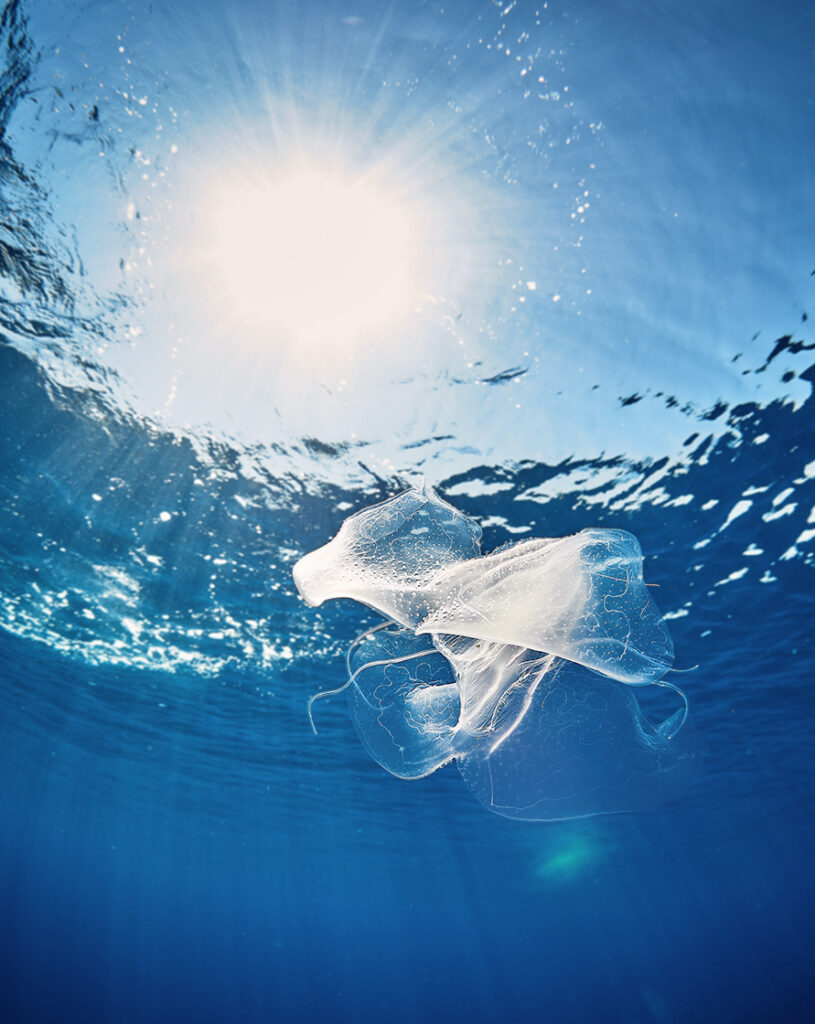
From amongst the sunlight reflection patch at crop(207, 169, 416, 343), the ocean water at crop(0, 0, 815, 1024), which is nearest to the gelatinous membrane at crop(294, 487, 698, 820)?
the sunlight reflection patch at crop(207, 169, 416, 343)

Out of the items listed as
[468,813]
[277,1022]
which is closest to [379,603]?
[468,813]

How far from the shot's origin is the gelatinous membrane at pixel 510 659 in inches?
135

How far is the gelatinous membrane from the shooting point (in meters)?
3.43

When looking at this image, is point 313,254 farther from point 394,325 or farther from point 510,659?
point 510,659

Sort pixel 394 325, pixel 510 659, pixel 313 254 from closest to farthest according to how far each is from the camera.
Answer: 1. pixel 510 659
2. pixel 313 254
3. pixel 394 325

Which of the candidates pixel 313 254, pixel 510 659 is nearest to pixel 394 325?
pixel 313 254

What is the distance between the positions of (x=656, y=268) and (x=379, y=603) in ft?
13.1

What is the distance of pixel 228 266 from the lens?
17.8 feet

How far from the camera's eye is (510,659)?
4.02 meters

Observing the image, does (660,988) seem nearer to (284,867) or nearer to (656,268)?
(284,867)

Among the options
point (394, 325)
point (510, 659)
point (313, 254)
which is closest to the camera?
point (510, 659)

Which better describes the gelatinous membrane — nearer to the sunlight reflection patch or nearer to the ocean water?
the sunlight reflection patch

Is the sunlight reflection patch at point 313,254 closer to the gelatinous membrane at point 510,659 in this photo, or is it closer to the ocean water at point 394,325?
the ocean water at point 394,325

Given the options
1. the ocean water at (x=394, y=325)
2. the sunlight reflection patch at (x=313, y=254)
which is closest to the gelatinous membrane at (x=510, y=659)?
the sunlight reflection patch at (x=313, y=254)
